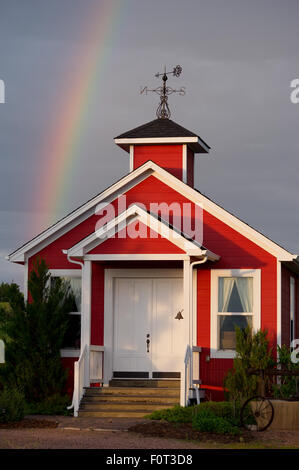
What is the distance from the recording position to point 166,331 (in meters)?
21.0

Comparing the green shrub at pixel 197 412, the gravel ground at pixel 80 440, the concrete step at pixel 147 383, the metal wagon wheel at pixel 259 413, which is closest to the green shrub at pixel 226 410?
the green shrub at pixel 197 412

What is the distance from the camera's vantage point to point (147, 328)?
21125 millimetres

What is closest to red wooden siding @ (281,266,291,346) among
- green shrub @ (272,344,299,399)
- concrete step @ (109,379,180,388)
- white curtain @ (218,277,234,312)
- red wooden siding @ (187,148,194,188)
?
green shrub @ (272,344,299,399)

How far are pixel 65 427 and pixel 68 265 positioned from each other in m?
6.19

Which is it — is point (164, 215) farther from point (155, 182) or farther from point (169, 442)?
point (169, 442)

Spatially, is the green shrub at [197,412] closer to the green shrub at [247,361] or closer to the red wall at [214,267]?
the green shrub at [247,361]

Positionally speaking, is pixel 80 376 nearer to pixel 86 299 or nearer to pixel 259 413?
pixel 86 299

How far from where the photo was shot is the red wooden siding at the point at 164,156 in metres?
23.5

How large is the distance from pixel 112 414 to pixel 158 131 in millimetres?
8479

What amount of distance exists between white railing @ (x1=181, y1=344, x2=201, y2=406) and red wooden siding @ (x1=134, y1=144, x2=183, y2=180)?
541cm

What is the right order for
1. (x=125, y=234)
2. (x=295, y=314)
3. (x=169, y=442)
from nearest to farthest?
(x=169, y=442)
(x=125, y=234)
(x=295, y=314)

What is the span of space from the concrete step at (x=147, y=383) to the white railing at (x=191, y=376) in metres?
0.46

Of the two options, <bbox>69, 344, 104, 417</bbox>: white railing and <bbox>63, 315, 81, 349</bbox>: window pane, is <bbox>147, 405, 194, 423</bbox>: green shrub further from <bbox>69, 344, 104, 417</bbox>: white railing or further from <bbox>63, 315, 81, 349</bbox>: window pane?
<bbox>63, 315, 81, 349</bbox>: window pane
